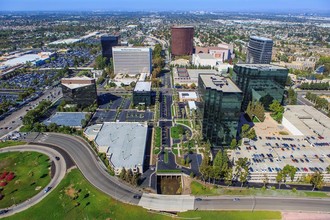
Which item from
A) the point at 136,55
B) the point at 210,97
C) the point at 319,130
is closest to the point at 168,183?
the point at 210,97

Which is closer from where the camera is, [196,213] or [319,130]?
[196,213]

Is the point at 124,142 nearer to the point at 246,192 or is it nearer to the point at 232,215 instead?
the point at 232,215

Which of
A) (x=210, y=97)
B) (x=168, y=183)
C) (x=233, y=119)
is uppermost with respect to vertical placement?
(x=210, y=97)

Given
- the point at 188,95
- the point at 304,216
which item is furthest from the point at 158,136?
the point at 304,216

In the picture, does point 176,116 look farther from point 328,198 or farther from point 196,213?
point 328,198

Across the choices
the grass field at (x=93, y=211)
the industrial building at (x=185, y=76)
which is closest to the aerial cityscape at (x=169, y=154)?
the grass field at (x=93, y=211)

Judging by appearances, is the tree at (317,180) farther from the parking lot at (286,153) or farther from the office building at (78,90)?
the office building at (78,90)
